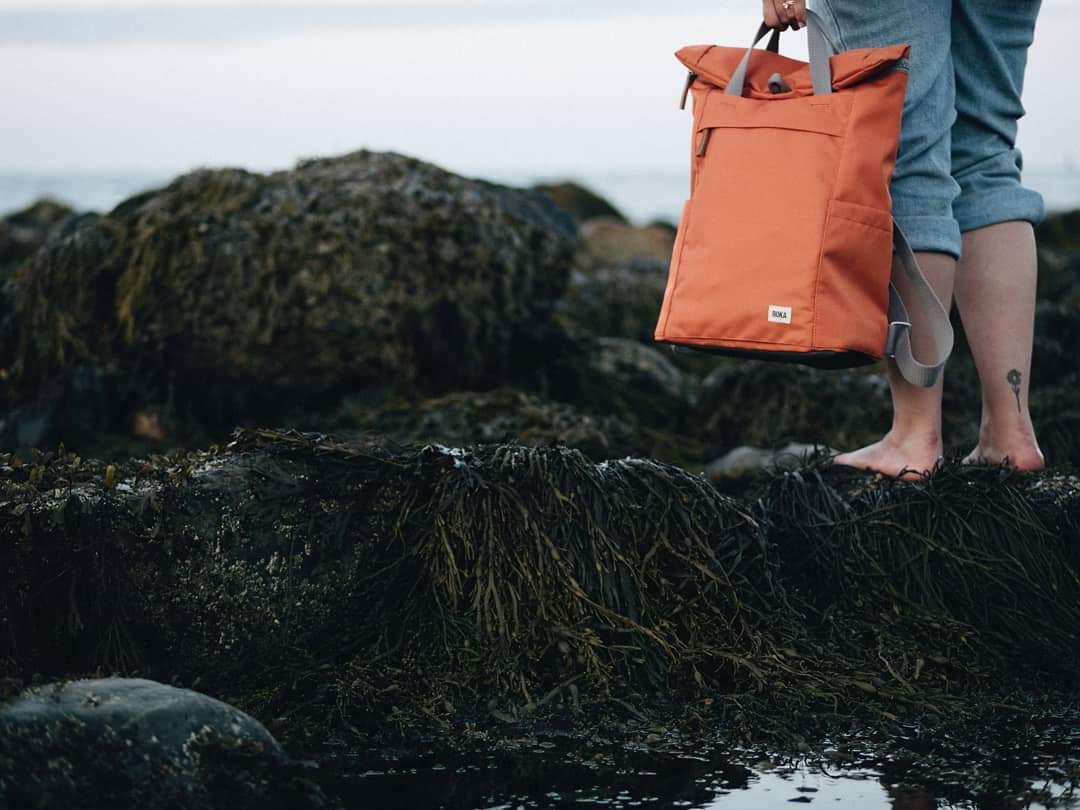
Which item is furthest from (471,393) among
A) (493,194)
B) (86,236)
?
(86,236)

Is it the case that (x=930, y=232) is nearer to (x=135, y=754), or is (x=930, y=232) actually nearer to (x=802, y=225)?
(x=802, y=225)

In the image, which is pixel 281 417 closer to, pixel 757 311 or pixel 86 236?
pixel 86 236

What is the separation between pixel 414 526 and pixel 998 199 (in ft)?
6.12

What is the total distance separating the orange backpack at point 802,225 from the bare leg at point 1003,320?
327mm

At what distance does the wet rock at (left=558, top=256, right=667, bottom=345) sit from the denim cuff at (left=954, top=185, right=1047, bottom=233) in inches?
177

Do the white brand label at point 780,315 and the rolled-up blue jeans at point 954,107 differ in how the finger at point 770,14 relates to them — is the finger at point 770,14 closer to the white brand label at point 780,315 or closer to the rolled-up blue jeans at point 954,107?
the rolled-up blue jeans at point 954,107

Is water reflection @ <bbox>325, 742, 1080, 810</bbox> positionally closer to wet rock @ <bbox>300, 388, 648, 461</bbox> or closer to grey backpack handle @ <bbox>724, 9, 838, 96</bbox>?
grey backpack handle @ <bbox>724, 9, 838, 96</bbox>

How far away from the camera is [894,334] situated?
136 inches

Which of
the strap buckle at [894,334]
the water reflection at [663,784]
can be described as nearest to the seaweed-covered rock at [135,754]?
the water reflection at [663,784]

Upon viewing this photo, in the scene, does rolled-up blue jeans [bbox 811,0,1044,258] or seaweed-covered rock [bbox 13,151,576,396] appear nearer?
rolled-up blue jeans [bbox 811,0,1044,258]

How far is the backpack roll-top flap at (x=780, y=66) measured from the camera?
10.7ft

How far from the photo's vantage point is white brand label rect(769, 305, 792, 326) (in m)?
3.22

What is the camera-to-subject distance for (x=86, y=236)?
609 centimetres

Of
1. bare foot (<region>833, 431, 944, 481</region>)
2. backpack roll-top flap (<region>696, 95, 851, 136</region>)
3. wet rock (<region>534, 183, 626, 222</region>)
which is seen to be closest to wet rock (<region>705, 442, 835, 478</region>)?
bare foot (<region>833, 431, 944, 481</region>)
